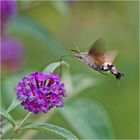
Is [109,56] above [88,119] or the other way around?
above

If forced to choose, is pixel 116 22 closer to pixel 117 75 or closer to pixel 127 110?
pixel 127 110

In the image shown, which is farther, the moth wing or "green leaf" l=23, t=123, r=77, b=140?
the moth wing

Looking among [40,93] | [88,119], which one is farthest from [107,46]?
[40,93]

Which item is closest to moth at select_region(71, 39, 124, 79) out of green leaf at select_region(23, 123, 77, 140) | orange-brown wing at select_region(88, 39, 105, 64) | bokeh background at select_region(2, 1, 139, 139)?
orange-brown wing at select_region(88, 39, 105, 64)

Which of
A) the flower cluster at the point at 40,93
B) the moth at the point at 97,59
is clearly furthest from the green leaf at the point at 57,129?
the moth at the point at 97,59

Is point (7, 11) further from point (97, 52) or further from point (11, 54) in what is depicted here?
point (97, 52)

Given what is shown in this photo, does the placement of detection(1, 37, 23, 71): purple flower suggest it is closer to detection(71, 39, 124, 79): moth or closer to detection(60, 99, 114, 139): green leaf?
detection(60, 99, 114, 139): green leaf
